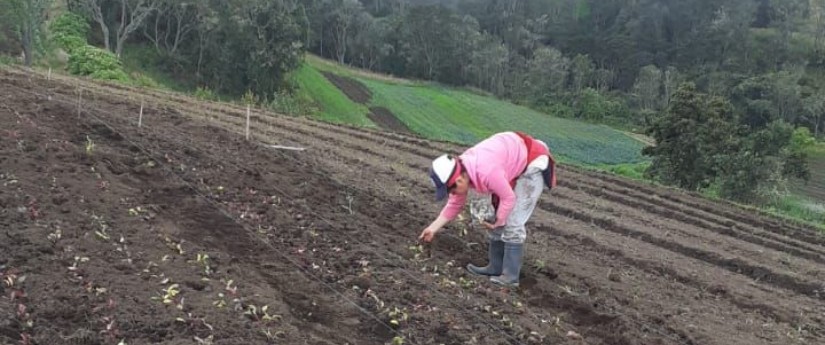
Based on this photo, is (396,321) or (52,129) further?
(52,129)

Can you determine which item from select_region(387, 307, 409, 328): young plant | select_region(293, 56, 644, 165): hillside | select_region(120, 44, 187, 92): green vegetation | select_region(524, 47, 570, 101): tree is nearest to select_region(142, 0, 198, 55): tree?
select_region(120, 44, 187, 92): green vegetation

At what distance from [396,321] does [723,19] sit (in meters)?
96.4

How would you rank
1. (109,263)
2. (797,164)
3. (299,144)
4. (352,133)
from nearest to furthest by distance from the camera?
(109,263)
(299,144)
(352,133)
(797,164)

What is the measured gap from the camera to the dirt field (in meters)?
5.18

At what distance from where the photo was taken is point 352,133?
69.6ft

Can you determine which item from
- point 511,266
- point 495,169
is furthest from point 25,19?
point 495,169

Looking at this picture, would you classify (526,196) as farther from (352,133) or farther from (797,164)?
(797,164)

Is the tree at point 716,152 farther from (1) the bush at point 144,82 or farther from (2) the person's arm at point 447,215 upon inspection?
(2) the person's arm at point 447,215

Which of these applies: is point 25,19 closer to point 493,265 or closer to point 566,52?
point 493,265

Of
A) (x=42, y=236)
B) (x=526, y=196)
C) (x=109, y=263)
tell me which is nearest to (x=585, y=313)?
(x=526, y=196)

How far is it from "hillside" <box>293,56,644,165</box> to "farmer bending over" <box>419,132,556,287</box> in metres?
33.9

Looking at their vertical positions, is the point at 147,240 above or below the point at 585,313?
above

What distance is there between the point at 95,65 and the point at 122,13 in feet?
41.1

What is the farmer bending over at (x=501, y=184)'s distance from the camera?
21.4 ft
